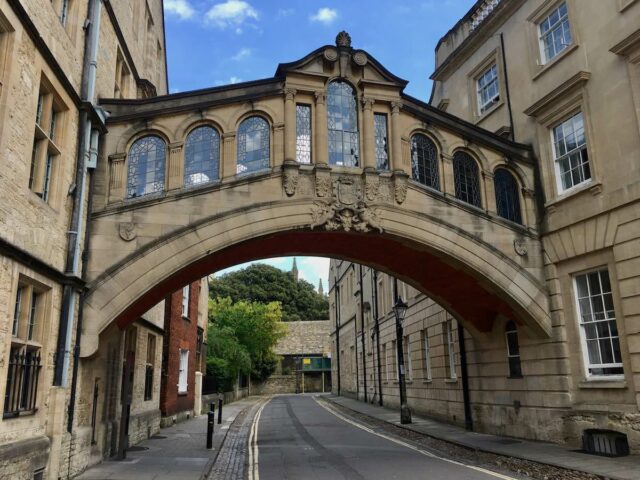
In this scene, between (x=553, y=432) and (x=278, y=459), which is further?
(x=553, y=432)

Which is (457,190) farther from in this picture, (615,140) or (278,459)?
(278,459)

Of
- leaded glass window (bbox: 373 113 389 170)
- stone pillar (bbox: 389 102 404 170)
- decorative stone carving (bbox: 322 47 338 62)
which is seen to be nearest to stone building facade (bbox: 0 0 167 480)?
decorative stone carving (bbox: 322 47 338 62)

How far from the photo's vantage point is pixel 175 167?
12.6m

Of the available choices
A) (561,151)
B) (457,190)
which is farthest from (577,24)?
(457,190)

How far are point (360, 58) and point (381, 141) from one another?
216cm

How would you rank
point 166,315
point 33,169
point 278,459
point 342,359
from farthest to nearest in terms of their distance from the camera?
1. point 342,359
2. point 166,315
3. point 278,459
4. point 33,169

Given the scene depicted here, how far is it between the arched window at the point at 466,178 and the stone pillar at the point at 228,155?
5.85 m

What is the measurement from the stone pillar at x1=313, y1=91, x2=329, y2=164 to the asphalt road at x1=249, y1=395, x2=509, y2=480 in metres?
6.92

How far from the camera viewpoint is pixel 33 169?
9.07m

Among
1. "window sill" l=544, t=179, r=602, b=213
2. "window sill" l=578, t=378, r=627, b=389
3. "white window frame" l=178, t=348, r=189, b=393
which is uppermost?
"window sill" l=544, t=179, r=602, b=213

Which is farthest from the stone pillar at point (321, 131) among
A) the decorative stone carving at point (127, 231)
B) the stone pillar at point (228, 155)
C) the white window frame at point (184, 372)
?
the white window frame at point (184, 372)

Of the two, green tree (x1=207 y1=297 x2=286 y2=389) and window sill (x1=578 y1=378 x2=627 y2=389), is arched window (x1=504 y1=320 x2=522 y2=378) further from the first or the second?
green tree (x1=207 y1=297 x2=286 y2=389)

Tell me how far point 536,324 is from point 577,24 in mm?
7722

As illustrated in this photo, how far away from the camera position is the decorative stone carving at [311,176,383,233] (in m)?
13.2
